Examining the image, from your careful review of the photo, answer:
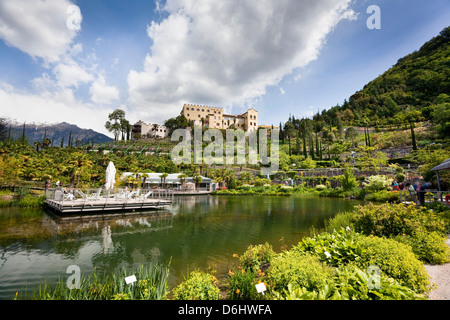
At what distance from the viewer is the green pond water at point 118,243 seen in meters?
5.90

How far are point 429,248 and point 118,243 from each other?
990cm

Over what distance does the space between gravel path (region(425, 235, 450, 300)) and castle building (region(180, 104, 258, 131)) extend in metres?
77.4

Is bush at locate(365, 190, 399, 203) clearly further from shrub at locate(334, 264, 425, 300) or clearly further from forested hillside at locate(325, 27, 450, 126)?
forested hillside at locate(325, 27, 450, 126)

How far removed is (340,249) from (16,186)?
30.7 m

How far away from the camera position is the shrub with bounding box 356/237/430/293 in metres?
3.18

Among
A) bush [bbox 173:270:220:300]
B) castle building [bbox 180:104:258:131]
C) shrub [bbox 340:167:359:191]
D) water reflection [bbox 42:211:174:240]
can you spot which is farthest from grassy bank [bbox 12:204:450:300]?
castle building [bbox 180:104:258:131]

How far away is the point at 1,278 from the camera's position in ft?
17.6

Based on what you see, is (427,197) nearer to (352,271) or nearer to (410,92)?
(352,271)

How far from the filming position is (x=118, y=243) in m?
8.33

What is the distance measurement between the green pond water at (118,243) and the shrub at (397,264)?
323 centimetres

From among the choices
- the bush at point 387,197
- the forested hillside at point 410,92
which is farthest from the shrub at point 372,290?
the forested hillside at point 410,92

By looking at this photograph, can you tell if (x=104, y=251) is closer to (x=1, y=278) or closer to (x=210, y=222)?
Result: (x=1, y=278)
